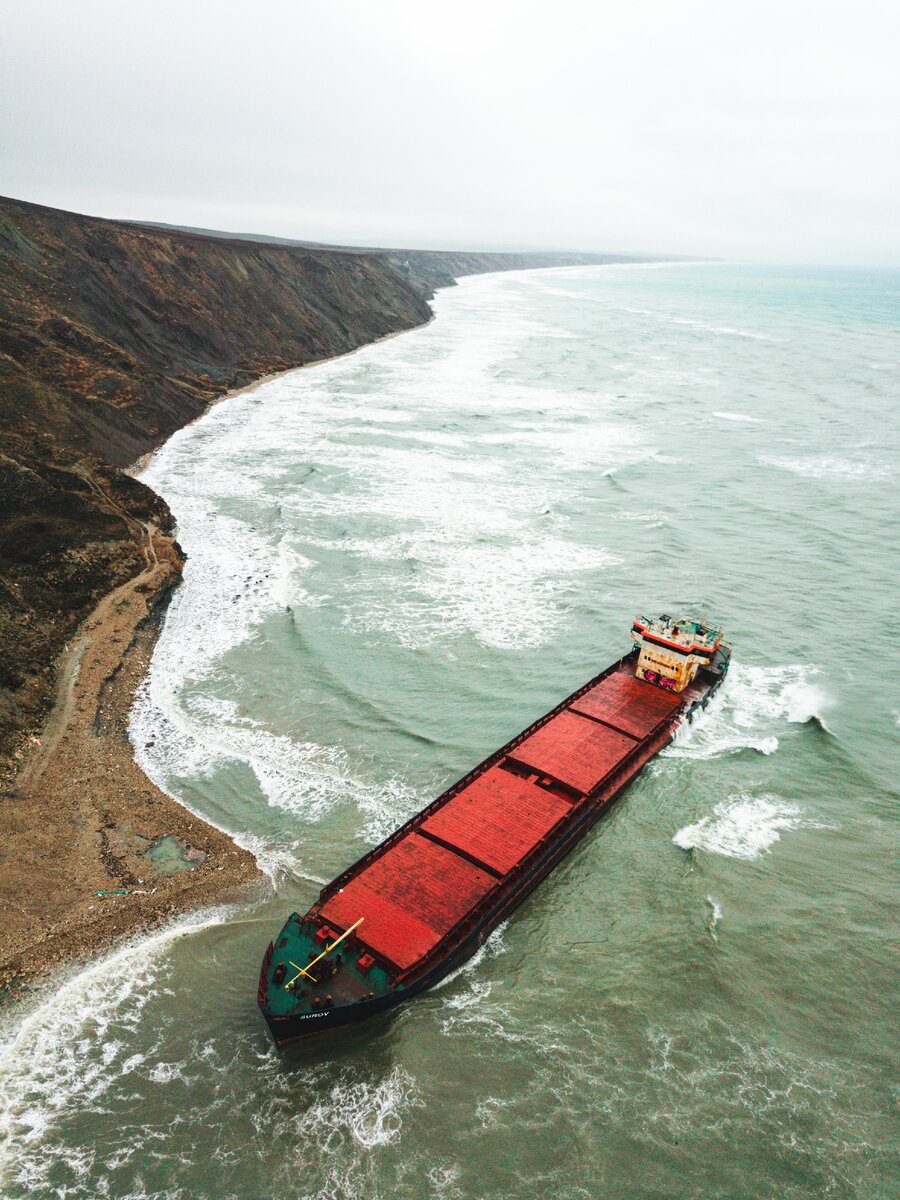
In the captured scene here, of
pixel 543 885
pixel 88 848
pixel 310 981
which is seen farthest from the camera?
pixel 543 885

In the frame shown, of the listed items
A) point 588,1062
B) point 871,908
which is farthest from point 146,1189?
point 871,908

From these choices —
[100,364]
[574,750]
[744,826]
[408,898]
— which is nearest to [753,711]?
[744,826]

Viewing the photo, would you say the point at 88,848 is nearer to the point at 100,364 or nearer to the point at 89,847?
the point at 89,847

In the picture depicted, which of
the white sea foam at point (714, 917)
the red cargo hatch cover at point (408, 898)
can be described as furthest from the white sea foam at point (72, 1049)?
the white sea foam at point (714, 917)

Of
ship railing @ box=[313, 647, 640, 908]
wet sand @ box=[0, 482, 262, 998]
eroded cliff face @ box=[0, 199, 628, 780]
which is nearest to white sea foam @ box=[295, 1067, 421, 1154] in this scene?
ship railing @ box=[313, 647, 640, 908]

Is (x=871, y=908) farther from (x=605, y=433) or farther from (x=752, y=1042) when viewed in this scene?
(x=605, y=433)

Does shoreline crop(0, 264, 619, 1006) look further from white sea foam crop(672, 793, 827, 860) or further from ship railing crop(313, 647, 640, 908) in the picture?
white sea foam crop(672, 793, 827, 860)

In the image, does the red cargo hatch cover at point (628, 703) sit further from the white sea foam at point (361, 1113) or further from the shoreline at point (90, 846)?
the white sea foam at point (361, 1113)
